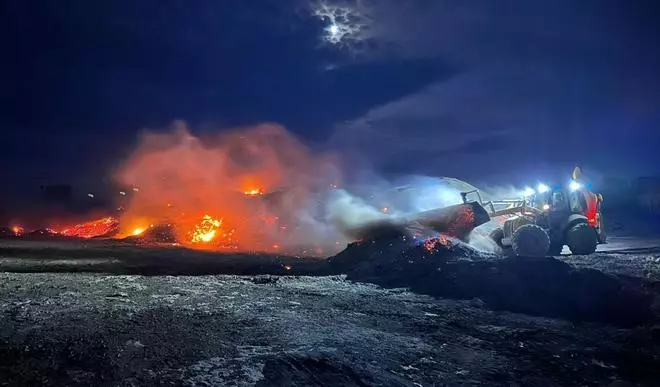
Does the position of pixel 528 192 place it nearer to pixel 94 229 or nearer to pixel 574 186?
pixel 574 186

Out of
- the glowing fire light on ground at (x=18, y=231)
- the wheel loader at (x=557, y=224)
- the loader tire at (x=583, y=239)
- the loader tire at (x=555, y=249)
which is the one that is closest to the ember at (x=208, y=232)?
the wheel loader at (x=557, y=224)

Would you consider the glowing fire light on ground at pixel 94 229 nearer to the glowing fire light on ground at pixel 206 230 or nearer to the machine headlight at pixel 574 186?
the glowing fire light on ground at pixel 206 230

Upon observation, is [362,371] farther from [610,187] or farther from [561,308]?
[610,187]

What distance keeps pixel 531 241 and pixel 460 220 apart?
314cm

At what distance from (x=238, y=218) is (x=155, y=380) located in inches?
1029

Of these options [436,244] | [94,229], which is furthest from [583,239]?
[94,229]

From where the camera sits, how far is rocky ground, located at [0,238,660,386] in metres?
5.42

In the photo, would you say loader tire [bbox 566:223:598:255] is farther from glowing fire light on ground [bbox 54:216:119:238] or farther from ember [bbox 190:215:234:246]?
glowing fire light on ground [bbox 54:216:119:238]

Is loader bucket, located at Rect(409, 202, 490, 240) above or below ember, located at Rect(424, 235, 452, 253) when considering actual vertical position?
above

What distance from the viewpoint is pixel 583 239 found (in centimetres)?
1664

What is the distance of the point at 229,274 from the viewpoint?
13.9 metres

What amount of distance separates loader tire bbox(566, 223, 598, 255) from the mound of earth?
468cm

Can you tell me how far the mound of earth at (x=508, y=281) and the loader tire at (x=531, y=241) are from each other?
2.36 meters

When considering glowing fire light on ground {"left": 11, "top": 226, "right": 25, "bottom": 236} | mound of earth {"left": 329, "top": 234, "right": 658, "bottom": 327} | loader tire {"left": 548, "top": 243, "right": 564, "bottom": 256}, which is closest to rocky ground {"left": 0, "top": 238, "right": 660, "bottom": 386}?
mound of earth {"left": 329, "top": 234, "right": 658, "bottom": 327}
